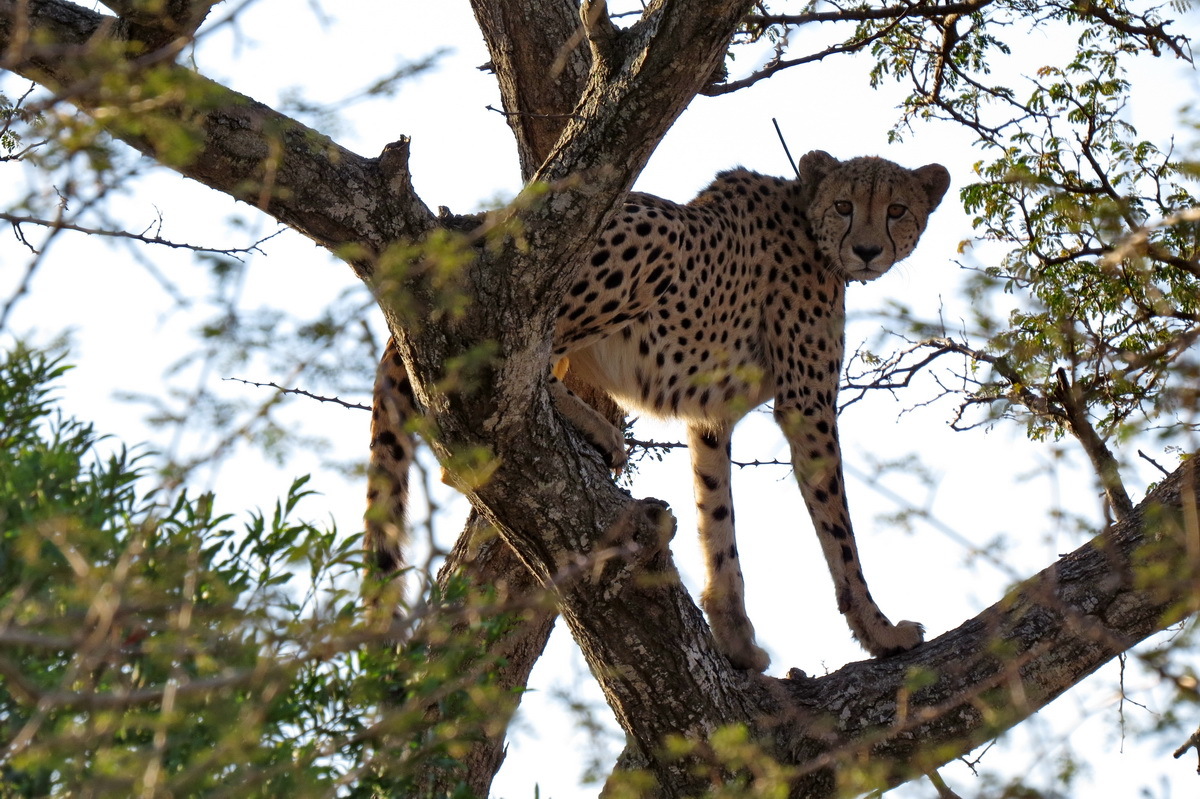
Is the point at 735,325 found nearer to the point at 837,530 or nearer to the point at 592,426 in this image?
the point at 837,530

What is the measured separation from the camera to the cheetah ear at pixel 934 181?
23.9ft

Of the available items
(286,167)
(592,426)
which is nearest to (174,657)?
(286,167)

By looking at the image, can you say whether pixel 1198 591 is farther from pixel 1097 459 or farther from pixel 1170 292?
pixel 1170 292

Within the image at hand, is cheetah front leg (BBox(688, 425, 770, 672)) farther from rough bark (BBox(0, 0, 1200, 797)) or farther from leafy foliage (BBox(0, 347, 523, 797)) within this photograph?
leafy foliage (BBox(0, 347, 523, 797))

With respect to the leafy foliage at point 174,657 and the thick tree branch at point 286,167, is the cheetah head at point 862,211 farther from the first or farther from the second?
the leafy foliage at point 174,657

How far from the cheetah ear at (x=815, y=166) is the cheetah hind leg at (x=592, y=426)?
2215 mm

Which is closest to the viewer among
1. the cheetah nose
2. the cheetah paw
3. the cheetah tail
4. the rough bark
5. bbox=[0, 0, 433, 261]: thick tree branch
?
bbox=[0, 0, 433, 261]: thick tree branch

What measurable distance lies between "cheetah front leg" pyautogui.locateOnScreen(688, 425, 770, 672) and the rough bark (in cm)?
91

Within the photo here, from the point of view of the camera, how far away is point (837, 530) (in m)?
6.28

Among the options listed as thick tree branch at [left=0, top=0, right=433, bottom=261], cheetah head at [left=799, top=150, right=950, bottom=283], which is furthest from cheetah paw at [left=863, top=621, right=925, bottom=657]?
thick tree branch at [left=0, top=0, right=433, bottom=261]

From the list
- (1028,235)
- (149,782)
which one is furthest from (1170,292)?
(149,782)

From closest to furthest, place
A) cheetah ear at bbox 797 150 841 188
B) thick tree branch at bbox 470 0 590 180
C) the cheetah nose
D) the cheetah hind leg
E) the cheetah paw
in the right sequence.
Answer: the cheetah hind leg
the cheetah paw
thick tree branch at bbox 470 0 590 180
the cheetah nose
cheetah ear at bbox 797 150 841 188

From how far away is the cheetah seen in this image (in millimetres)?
5742

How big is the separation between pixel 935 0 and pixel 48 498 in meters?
5.58
